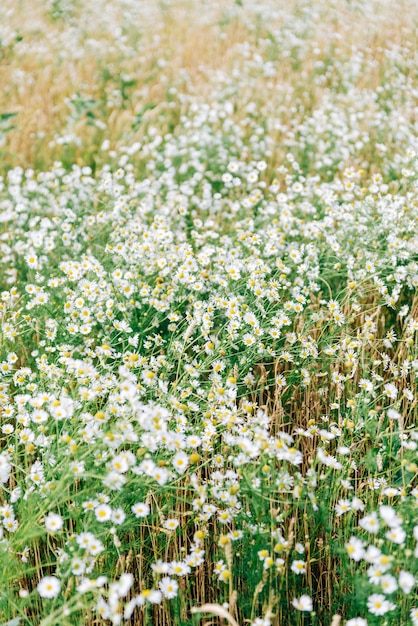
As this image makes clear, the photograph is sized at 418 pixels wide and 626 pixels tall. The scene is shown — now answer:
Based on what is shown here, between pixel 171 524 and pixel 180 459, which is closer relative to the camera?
pixel 180 459

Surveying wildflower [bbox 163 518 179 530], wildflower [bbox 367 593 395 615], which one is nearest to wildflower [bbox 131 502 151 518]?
wildflower [bbox 163 518 179 530]

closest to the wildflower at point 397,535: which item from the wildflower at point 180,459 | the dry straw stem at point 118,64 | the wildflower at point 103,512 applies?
the wildflower at point 180,459

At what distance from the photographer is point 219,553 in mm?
2258

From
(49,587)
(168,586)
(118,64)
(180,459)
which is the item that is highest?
(118,64)

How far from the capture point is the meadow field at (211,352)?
6.92ft

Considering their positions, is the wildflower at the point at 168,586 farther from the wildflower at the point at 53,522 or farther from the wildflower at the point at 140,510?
the wildflower at the point at 53,522

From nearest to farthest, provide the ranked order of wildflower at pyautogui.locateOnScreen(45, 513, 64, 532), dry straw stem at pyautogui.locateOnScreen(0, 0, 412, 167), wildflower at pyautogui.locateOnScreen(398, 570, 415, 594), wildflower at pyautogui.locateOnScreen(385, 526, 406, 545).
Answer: wildflower at pyautogui.locateOnScreen(398, 570, 415, 594) < wildflower at pyautogui.locateOnScreen(385, 526, 406, 545) < wildflower at pyautogui.locateOnScreen(45, 513, 64, 532) < dry straw stem at pyautogui.locateOnScreen(0, 0, 412, 167)

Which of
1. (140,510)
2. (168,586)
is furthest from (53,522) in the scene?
(168,586)

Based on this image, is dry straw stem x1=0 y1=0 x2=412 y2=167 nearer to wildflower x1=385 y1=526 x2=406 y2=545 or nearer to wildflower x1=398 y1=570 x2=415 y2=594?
wildflower x1=385 y1=526 x2=406 y2=545

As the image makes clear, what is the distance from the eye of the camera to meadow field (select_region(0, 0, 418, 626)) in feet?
6.92

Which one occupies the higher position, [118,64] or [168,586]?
[118,64]

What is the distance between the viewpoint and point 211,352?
2.76 metres

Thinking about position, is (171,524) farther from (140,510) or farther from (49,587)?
(49,587)

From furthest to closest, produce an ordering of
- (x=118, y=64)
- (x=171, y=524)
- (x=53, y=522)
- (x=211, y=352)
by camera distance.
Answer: (x=118, y=64), (x=211, y=352), (x=171, y=524), (x=53, y=522)
